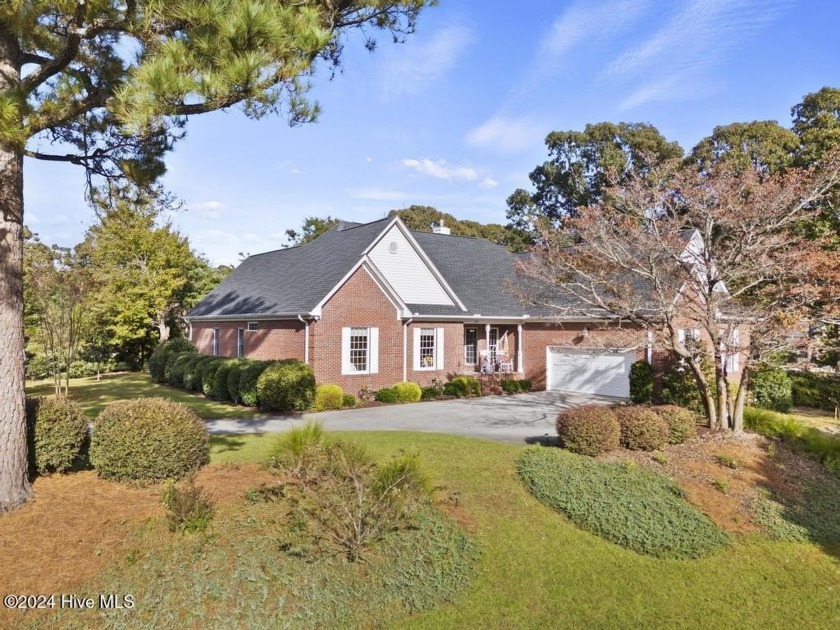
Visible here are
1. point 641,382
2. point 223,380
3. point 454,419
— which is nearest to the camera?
point 454,419

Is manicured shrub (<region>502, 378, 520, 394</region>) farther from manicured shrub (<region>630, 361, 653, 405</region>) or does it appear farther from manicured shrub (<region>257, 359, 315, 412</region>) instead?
manicured shrub (<region>257, 359, 315, 412</region>)

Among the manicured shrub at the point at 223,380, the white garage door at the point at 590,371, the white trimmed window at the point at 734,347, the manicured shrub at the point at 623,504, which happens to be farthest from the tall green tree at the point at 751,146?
the manicured shrub at the point at 223,380

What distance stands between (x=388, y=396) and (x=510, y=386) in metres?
5.83

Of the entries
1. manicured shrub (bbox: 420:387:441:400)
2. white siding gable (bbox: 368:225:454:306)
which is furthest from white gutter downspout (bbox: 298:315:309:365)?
manicured shrub (bbox: 420:387:441:400)

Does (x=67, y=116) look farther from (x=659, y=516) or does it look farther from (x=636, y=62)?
(x=636, y=62)

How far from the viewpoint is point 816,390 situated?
19016 millimetres

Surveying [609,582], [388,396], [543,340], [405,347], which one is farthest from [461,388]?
[609,582]

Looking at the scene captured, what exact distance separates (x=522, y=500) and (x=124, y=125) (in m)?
7.48

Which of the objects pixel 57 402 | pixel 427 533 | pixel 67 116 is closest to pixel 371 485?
pixel 427 533

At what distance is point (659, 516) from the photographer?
749 centimetres

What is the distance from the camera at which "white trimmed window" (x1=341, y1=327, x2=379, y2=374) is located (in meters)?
18.2

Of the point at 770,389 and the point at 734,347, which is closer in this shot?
the point at 734,347

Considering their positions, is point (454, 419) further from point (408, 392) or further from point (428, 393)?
point (428, 393)

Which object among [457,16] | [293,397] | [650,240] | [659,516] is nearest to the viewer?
[659,516]
